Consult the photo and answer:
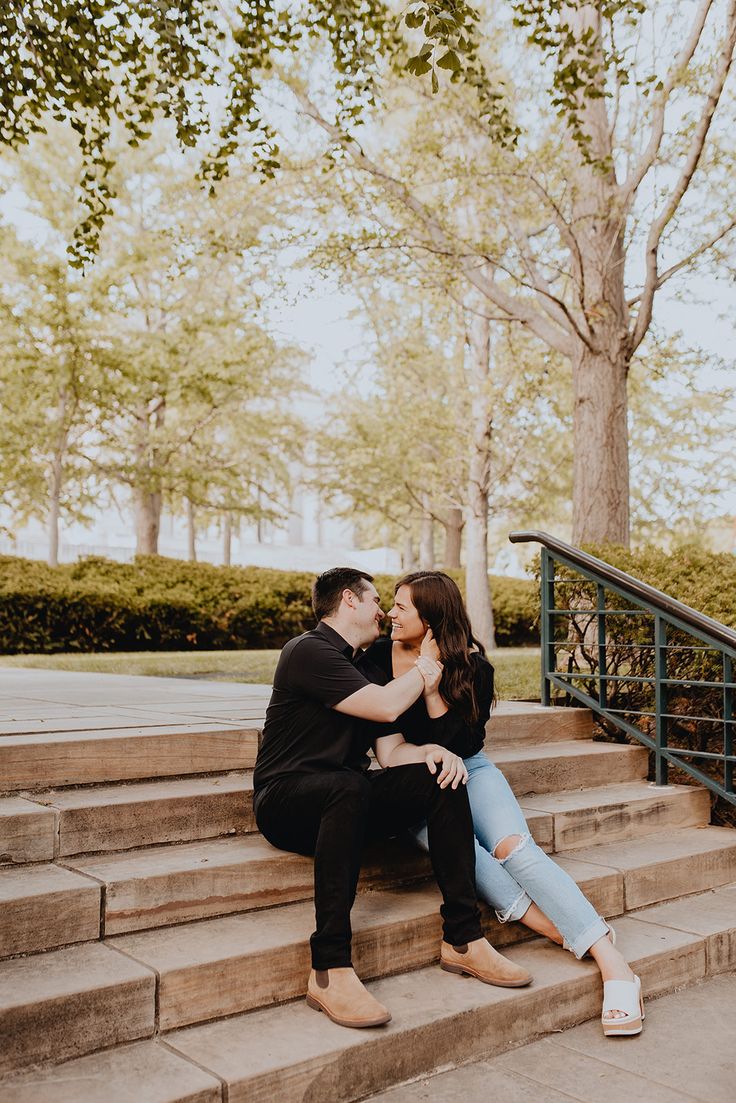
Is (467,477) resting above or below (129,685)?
above

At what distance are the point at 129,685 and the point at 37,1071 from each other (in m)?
4.87

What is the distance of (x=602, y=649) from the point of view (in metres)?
5.85

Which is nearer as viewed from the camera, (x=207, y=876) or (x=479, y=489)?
(x=207, y=876)

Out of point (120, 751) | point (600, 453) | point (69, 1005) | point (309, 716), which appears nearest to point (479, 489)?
point (600, 453)

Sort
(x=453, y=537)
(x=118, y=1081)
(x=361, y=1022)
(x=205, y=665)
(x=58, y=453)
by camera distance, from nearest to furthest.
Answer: (x=118, y=1081) < (x=361, y=1022) < (x=205, y=665) < (x=58, y=453) < (x=453, y=537)

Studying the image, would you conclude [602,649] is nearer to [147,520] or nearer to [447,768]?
[447,768]

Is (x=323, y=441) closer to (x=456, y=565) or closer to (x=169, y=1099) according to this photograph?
(x=456, y=565)

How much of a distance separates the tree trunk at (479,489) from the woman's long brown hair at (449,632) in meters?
10.9

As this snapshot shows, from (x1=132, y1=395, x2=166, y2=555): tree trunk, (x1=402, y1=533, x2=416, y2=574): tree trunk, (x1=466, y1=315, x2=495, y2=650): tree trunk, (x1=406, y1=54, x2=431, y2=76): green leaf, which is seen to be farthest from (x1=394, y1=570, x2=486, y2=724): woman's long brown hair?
(x1=402, y1=533, x2=416, y2=574): tree trunk

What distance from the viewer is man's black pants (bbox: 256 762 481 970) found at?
325 cm

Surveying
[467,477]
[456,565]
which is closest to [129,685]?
[467,477]

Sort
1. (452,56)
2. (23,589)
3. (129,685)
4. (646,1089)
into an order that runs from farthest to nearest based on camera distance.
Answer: (23,589) < (129,685) < (452,56) < (646,1089)

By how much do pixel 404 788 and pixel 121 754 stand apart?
48.1 inches

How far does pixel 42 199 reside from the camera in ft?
55.2
